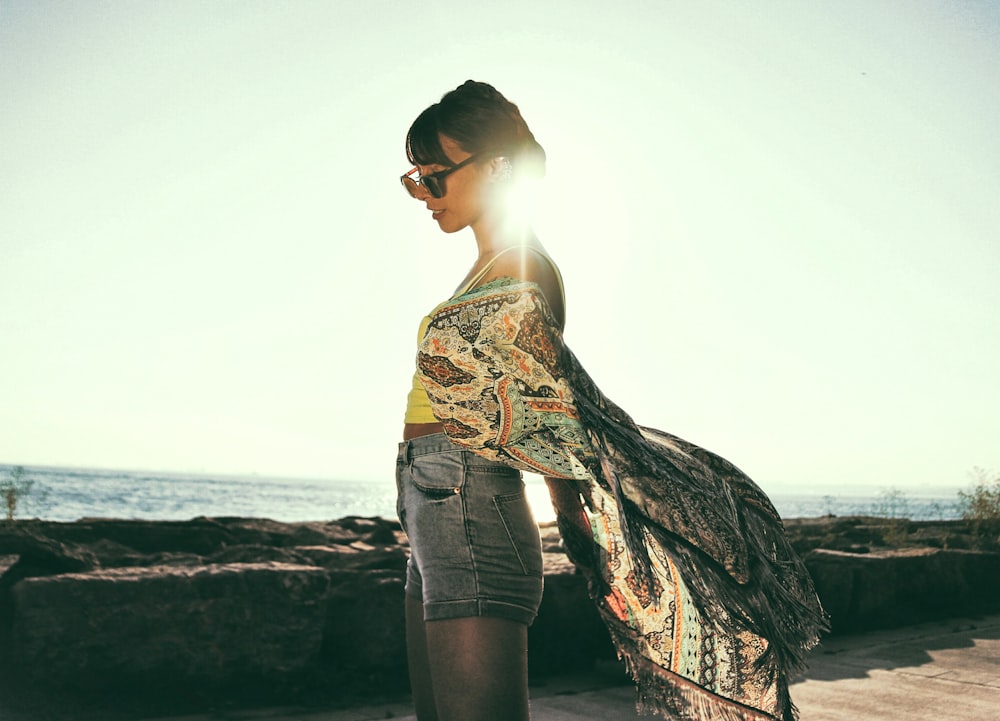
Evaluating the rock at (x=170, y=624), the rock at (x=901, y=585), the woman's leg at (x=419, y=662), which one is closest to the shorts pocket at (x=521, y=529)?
the woman's leg at (x=419, y=662)

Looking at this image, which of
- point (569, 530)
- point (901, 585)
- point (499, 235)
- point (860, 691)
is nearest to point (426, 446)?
point (569, 530)

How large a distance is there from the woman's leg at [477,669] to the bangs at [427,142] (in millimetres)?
952

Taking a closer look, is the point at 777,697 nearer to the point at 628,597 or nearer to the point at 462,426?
the point at 628,597

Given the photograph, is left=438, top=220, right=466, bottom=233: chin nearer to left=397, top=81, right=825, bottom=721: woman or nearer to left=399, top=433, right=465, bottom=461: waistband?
left=397, top=81, right=825, bottom=721: woman

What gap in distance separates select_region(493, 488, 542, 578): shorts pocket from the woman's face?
2.01 feet

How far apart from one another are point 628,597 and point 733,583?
0.20 meters

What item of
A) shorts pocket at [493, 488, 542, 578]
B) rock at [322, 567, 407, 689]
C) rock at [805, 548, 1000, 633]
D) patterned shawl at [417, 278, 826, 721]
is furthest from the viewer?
rock at [805, 548, 1000, 633]

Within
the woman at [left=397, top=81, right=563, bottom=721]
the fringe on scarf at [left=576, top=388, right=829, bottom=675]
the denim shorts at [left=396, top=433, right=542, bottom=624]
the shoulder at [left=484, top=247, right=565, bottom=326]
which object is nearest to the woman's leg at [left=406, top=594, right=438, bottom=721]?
the woman at [left=397, top=81, right=563, bottom=721]

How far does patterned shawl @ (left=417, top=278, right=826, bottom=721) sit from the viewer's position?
5.09ft

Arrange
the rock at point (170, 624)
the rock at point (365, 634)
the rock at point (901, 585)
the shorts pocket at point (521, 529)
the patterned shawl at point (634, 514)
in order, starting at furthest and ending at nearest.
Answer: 1. the rock at point (901, 585)
2. the rock at point (365, 634)
3. the rock at point (170, 624)
4. the shorts pocket at point (521, 529)
5. the patterned shawl at point (634, 514)

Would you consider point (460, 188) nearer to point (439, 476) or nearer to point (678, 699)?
point (439, 476)

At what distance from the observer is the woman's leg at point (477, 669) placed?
1586 millimetres

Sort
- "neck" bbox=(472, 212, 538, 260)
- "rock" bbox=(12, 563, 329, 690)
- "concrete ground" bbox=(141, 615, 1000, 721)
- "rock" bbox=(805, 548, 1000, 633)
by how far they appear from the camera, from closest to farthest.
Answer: "neck" bbox=(472, 212, 538, 260), "rock" bbox=(12, 563, 329, 690), "concrete ground" bbox=(141, 615, 1000, 721), "rock" bbox=(805, 548, 1000, 633)

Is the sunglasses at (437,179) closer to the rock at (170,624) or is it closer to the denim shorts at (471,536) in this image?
the denim shorts at (471,536)
